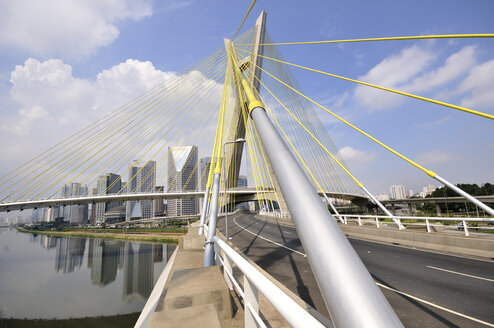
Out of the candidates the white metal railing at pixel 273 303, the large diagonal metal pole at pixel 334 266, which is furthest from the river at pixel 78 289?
the large diagonal metal pole at pixel 334 266

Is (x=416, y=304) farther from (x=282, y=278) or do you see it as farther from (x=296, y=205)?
(x=296, y=205)

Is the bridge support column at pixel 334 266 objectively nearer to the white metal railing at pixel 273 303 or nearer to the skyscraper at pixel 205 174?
the white metal railing at pixel 273 303

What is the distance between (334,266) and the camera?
1512mm

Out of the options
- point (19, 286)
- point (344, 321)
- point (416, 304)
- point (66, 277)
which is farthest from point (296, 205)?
point (66, 277)

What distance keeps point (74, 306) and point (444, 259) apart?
88.1 ft

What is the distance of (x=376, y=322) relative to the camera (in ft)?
3.88

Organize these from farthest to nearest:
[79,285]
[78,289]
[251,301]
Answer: [79,285] → [78,289] → [251,301]

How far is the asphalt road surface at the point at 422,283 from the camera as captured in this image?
4.80 meters

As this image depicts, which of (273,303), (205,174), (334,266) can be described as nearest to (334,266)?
(334,266)

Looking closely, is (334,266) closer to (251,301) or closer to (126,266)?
(251,301)

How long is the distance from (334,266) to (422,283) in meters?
7.59

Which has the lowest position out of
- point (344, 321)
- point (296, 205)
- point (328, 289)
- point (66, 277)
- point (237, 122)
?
point (66, 277)

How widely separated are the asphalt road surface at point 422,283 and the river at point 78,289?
14772mm

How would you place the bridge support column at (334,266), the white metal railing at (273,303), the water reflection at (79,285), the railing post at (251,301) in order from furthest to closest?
the water reflection at (79,285)
the railing post at (251,301)
the white metal railing at (273,303)
the bridge support column at (334,266)
